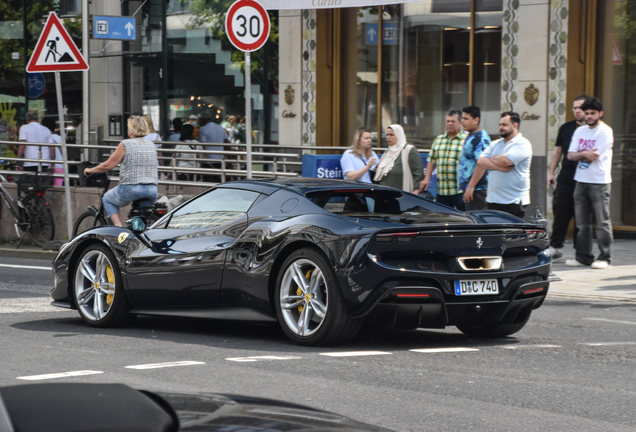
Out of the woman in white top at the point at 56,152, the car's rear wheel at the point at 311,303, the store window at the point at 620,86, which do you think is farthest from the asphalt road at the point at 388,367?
the woman in white top at the point at 56,152

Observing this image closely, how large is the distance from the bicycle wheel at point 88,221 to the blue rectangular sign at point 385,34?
19.3 ft

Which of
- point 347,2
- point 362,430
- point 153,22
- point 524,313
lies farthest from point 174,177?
point 362,430

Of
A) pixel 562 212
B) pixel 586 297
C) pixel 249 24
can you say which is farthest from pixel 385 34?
pixel 586 297

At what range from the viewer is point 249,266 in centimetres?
719

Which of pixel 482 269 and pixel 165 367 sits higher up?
pixel 482 269

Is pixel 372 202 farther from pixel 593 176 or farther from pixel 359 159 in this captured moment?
pixel 593 176

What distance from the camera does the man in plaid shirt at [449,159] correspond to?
37.4 feet

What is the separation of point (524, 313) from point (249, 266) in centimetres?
198

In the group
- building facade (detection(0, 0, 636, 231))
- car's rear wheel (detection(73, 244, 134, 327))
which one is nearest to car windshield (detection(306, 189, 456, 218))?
car's rear wheel (detection(73, 244, 134, 327))

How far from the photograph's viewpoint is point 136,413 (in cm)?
189

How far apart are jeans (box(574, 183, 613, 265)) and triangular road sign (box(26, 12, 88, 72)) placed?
21.7ft

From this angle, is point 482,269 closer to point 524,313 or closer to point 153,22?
point 524,313

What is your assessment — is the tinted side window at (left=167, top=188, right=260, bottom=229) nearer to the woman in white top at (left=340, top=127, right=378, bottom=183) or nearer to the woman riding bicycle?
the woman in white top at (left=340, top=127, right=378, bottom=183)

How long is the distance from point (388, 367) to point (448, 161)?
18.3 ft
